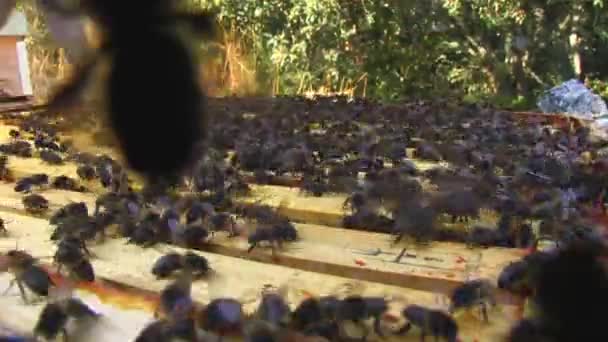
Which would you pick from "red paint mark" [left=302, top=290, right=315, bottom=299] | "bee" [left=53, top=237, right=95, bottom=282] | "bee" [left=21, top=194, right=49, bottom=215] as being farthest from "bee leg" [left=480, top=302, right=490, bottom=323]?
"bee" [left=21, top=194, right=49, bottom=215]

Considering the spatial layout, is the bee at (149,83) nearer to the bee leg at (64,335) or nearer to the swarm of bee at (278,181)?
the swarm of bee at (278,181)

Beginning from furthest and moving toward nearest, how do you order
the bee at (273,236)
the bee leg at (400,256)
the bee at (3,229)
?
the bee at (3,229)
the bee at (273,236)
the bee leg at (400,256)

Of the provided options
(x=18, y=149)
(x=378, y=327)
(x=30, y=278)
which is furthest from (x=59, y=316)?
(x=18, y=149)

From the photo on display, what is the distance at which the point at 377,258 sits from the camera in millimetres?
2312

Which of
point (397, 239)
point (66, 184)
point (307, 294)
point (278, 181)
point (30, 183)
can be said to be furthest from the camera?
point (278, 181)

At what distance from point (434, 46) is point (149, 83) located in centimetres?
1654

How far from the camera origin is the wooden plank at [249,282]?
1.83m

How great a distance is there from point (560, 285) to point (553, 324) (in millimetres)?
48

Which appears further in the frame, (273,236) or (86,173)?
(86,173)

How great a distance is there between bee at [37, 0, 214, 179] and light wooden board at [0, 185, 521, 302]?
1.55 meters

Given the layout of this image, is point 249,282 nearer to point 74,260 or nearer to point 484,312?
point 74,260

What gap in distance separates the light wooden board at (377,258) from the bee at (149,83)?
155 cm

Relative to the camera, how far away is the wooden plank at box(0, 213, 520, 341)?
1828 millimetres

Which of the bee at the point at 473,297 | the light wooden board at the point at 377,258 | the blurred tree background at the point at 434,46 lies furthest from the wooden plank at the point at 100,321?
the blurred tree background at the point at 434,46
